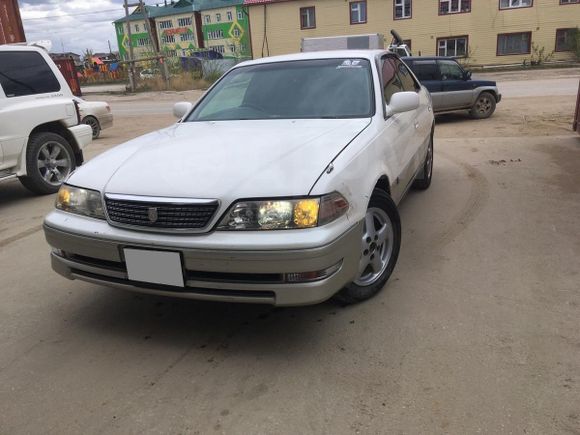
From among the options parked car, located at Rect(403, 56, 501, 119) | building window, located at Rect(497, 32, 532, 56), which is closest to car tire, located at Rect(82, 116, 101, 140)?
parked car, located at Rect(403, 56, 501, 119)

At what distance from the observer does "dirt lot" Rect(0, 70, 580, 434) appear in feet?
7.79

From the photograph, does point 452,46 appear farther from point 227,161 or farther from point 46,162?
point 227,161

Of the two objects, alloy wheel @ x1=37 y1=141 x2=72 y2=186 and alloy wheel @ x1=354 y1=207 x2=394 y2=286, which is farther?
alloy wheel @ x1=37 y1=141 x2=72 y2=186

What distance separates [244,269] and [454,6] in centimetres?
3780

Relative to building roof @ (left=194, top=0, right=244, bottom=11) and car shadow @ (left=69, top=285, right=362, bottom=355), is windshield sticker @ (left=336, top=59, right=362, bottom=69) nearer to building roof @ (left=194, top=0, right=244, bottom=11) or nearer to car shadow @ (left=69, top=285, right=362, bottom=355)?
car shadow @ (left=69, top=285, right=362, bottom=355)

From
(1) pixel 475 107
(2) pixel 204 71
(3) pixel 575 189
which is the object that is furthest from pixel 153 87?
(3) pixel 575 189

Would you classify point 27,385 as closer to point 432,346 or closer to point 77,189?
point 77,189

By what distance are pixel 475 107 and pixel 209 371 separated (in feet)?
36.8

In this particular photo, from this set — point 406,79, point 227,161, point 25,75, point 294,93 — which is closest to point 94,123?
point 25,75

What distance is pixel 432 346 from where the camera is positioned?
287cm

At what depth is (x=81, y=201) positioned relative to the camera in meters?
→ 3.02

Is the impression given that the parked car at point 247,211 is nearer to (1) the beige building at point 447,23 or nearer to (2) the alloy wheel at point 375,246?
(2) the alloy wheel at point 375,246

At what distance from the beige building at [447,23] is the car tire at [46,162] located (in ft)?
111

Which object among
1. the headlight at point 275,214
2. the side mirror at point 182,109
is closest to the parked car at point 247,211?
the headlight at point 275,214
